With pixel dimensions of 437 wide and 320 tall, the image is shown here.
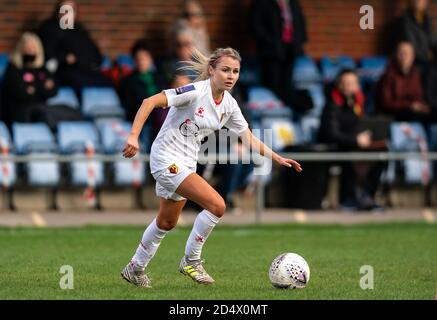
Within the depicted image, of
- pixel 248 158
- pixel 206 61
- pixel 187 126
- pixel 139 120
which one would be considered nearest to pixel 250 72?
pixel 248 158

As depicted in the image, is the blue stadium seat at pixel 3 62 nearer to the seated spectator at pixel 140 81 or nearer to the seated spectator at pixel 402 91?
the seated spectator at pixel 140 81

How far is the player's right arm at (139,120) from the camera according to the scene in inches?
359

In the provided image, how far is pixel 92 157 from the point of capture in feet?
50.3

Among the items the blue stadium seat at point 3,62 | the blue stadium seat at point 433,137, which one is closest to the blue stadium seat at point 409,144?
the blue stadium seat at point 433,137

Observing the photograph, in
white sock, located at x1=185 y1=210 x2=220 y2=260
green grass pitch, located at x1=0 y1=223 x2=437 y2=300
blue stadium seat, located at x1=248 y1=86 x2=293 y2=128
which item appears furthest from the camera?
blue stadium seat, located at x1=248 y1=86 x2=293 y2=128

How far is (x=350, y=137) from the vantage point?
674 inches

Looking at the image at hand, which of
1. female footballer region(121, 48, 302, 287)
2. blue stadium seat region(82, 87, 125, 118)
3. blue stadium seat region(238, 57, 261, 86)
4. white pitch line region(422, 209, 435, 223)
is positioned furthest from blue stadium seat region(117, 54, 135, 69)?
female footballer region(121, 48, 302, 287)

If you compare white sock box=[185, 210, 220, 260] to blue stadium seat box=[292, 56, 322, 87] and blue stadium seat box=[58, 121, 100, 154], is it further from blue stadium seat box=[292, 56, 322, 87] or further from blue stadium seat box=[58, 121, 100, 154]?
blue stadium seat box=[292, 56, 322, 87]

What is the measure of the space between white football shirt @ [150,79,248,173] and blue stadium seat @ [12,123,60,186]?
20.6ft

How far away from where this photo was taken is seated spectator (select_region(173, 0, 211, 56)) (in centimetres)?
1758

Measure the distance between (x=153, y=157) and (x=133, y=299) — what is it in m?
1.35

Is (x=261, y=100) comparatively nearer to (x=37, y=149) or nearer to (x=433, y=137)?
(x=433, y=137)

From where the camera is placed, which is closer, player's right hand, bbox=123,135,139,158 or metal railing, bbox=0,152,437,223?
player's right hand, bbox=123,135,139,158

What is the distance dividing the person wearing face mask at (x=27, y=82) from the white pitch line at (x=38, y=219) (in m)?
1.30
